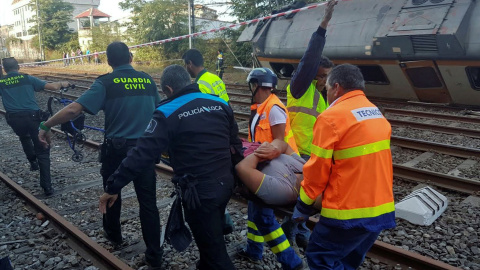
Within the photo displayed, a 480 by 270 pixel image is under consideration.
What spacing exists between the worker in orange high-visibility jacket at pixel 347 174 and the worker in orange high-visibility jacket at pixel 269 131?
2.88ft

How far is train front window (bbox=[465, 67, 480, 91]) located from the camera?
Result: 10.8 meters

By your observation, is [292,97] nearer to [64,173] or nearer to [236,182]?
[236,182]

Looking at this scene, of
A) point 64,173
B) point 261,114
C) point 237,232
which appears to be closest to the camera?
point 261,114

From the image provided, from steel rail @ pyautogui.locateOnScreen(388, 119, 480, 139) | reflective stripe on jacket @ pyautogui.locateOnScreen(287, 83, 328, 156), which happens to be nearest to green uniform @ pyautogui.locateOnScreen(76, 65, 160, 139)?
reflective stripe on jacket @ pyautogui.locateOnScreen(287, 83, 328, 156)

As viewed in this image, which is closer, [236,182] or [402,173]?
[236,182]

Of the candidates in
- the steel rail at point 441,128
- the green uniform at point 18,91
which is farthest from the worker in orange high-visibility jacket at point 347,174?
the steel rail at point 441,128

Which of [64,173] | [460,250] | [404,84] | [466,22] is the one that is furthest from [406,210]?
[404,84]

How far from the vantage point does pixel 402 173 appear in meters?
6.70

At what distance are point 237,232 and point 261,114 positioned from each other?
1721 mm

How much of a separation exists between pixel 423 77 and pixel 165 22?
29.4 m

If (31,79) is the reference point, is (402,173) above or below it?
below

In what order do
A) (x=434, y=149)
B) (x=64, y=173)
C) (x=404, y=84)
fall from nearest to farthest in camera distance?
1. (x=64, y=173)
2. (x=434, y=149)
3. (x=404, y=84)

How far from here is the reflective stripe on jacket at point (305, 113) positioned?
414 cm

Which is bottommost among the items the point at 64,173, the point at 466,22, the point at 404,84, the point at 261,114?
the point at 64,173
